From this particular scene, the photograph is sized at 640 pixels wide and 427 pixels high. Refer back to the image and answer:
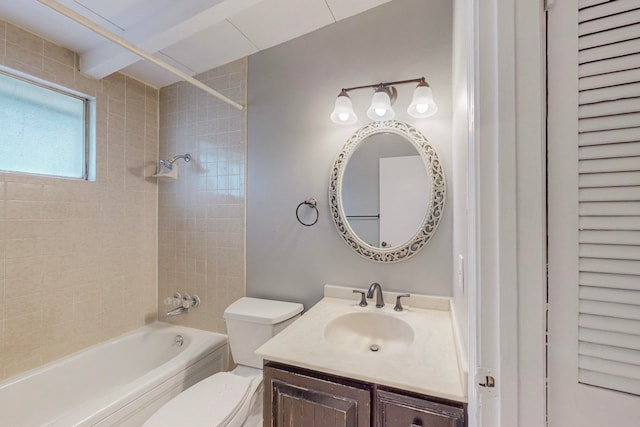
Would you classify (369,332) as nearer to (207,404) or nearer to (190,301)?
(207,404)

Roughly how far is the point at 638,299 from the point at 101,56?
2.50m

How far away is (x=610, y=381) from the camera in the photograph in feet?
1.56

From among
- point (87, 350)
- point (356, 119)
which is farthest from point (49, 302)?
point (356, 119)

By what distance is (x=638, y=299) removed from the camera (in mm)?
456

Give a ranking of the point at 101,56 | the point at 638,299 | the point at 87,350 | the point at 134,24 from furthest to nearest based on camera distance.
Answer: the point at 87,350
the point at 101,56
the point at 134,24
the point at 638,299

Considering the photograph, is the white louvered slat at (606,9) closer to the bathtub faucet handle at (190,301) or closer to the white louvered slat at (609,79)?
the white louvered slat at (609,79)

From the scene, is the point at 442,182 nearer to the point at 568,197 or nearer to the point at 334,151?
the point at 334,151

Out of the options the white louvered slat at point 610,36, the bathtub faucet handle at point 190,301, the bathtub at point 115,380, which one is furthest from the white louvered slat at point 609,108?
the bathtub faucet handle at point 190,301

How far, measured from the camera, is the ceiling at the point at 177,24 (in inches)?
53.5

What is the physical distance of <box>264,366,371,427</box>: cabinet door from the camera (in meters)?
0.87

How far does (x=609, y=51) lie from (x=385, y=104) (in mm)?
986

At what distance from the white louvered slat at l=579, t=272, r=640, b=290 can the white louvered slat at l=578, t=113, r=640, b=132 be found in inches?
10.3

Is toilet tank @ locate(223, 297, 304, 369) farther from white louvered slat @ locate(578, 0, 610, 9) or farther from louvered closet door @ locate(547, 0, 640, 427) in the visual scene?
white louvered slat @ locate(578, 0, 610, 9)

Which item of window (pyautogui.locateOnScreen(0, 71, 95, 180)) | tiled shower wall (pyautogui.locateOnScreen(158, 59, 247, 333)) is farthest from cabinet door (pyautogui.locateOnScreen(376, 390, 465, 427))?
window (pyautogui.locateOnScreen(0, 71, 95, 180))
